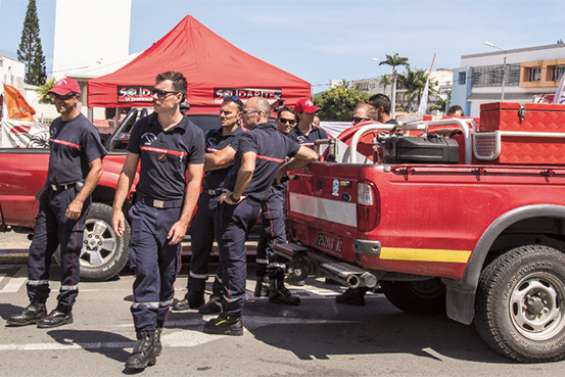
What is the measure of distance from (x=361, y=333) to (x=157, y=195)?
2.07m

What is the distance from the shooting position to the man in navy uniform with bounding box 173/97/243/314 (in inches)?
231

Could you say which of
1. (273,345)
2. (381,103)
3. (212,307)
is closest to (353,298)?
(212,307)

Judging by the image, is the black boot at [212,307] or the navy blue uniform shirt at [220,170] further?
the black boot at [212,307]

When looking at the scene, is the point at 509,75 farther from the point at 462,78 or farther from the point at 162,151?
the point at 162,151

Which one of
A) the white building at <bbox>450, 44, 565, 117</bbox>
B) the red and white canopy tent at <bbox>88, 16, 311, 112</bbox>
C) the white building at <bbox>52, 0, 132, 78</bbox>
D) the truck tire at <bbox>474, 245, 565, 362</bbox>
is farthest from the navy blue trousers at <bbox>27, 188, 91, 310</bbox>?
the white building at <bbox>450, 44, 565, 117</bbox>

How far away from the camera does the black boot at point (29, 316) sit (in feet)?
18.4

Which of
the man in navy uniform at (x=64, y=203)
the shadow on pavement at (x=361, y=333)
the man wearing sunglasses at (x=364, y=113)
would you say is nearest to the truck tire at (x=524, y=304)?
the shadow on pavement at (x=361, y=333)

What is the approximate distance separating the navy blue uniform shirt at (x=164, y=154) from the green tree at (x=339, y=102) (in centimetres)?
7464

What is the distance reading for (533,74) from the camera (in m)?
67.7

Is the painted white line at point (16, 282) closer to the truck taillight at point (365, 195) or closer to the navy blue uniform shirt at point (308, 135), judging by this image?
the navy blue uniform shirt at point (308, 135)

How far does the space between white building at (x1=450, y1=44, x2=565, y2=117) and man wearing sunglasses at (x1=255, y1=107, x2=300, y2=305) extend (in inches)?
2331

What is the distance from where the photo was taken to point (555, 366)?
16.2 ft

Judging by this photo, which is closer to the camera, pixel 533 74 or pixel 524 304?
pixel 524 304

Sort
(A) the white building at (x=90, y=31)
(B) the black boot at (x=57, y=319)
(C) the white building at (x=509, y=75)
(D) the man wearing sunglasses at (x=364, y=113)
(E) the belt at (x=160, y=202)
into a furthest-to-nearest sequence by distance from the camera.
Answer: (C) the white building at (x=509, y=75) → (A) the white building at (x=90, y=31) → (D) the man wearing sunglasses at (x=364, y=113) → (B) the black boot at (x=57, y=319) → (E) the belt at (x=160, y=202)
